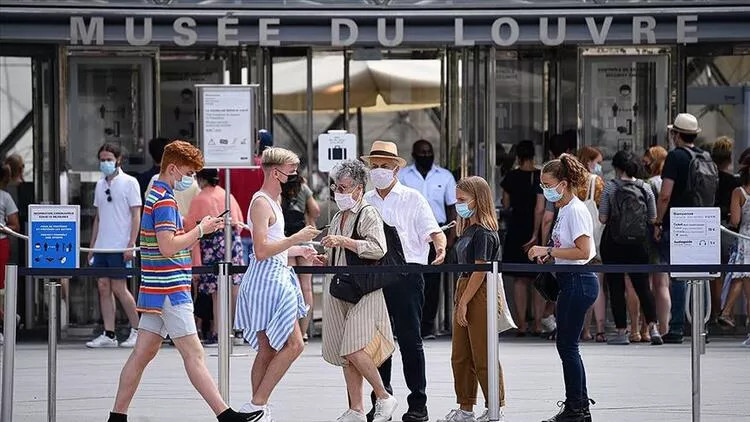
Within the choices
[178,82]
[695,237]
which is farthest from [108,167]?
[695,237]

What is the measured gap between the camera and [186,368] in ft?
31.3

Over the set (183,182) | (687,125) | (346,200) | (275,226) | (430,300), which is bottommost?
A: (430,300)

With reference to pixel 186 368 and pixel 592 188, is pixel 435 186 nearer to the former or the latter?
pixel 592 188

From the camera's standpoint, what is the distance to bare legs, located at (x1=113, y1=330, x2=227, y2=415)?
9430 millimetres

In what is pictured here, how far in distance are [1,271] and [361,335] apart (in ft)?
22.8

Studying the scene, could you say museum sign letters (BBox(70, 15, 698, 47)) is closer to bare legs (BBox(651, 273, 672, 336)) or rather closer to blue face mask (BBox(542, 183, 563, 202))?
bare legs (BBox(651, 273, 672, 336))

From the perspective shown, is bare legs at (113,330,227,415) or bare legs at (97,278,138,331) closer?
bare legs at (113,330,227,415)

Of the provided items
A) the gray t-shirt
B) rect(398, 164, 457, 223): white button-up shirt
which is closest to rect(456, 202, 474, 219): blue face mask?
rect(398, 164, 457, 223): white button-up shirt

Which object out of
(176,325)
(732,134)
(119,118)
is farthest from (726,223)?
(176,325)

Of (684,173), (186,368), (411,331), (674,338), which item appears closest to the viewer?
(186,368)

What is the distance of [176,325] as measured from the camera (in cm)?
945

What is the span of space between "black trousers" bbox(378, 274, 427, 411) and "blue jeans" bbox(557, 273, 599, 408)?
95 centimetres

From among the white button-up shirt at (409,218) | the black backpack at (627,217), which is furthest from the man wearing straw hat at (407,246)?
the black backpack at (627,217)

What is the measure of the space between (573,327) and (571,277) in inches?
12.1
